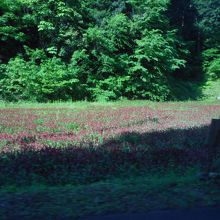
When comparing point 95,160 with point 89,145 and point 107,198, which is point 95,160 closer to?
point 89,145

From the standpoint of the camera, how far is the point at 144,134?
14633 millimetres


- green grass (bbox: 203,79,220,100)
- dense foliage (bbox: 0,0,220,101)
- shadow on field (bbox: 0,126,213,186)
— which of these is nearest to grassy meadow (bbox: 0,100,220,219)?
shadow on field (bbox: 0,126,213,186)

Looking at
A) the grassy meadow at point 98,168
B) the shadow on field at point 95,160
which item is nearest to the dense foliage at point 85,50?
the grassy meadow at point 98,168

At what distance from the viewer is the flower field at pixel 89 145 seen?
9.41m

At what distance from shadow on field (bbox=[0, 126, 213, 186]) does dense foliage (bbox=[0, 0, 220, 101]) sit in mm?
18403

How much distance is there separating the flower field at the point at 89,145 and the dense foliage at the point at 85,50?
34.3 feet

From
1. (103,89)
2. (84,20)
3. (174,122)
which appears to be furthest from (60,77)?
(174,122)

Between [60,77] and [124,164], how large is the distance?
69.0ft

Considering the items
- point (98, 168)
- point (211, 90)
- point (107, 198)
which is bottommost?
point (98, 168)

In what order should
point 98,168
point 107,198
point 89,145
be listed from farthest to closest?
1. point 89,145
2. point 98,168
3. point 107,198

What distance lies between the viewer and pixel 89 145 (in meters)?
12.3

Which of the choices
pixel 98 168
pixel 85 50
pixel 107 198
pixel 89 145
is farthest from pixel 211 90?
pixel 107 198

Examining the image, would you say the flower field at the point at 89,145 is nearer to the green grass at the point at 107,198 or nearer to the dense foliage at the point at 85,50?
the green grass at the point at 107,198

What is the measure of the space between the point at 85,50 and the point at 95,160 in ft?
78.2
